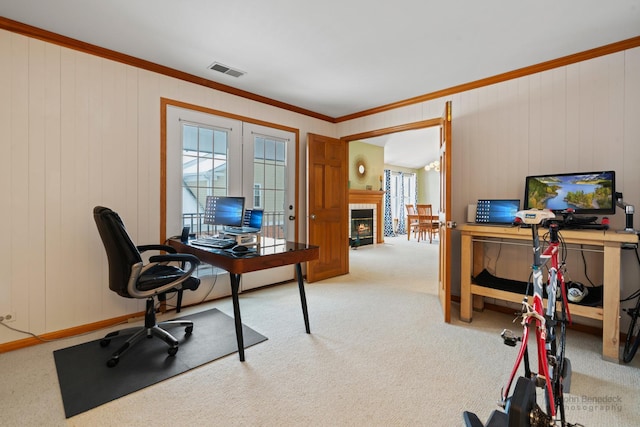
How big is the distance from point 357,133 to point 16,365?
167 inches

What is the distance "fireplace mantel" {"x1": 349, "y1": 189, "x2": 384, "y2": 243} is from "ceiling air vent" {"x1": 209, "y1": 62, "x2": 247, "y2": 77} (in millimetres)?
4699

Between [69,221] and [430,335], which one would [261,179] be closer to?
[69,221]

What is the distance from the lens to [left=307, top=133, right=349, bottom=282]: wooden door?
422 cm

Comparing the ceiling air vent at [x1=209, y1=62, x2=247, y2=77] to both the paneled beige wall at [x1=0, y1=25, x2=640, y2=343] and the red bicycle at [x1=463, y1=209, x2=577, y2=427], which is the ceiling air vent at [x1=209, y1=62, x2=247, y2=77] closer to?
the paneled beige wall at [x1=0, y1=25, x2=640, y2=343]

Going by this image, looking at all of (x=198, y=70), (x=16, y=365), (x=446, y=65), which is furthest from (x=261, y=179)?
(x=16, y=365)

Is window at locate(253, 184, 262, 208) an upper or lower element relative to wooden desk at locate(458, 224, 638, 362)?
upper

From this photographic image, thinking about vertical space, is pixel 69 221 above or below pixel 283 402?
above

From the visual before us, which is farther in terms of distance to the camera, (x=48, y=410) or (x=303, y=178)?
(x=303, y=178)

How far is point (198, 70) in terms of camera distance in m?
3.08

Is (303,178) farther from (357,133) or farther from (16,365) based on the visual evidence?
(16,365)

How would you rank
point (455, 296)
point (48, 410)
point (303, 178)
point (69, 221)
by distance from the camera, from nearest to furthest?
point (48, 410) < point (69, 221) < point (455, 296) < point (303, 178)

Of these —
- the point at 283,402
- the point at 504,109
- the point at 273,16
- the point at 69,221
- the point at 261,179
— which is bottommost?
the point at 283,402

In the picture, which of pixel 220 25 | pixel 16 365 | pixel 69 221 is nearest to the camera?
pixel 16 365

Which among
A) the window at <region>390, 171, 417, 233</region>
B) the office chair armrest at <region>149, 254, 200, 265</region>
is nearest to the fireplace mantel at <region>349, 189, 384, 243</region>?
the window at <region>390, 171, 417, 233</region>
